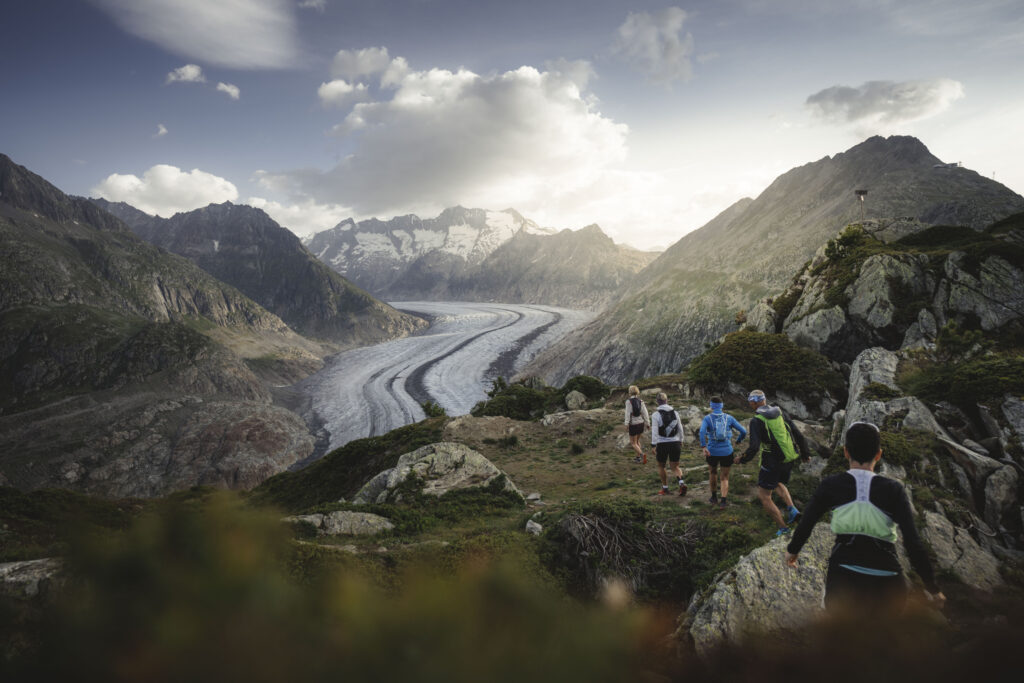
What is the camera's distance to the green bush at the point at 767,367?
25359 mm

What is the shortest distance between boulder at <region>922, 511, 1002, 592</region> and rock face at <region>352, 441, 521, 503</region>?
36.1 ft

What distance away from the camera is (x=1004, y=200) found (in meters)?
60.7

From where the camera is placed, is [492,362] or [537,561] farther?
[492,362]

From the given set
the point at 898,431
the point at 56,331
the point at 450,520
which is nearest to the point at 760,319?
the point at 898,431

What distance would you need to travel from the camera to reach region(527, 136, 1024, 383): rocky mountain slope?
67.6 m

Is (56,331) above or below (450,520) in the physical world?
above

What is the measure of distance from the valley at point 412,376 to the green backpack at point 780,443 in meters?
68.7

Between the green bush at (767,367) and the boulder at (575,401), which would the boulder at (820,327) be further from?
the boulder at (575,401)

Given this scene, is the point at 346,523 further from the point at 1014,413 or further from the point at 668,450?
the point at 1014,413

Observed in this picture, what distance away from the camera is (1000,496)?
909 cm

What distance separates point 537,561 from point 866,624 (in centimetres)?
711

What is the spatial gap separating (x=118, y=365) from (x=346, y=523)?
443 ft

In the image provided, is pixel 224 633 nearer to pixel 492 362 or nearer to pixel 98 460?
pixel 98 460

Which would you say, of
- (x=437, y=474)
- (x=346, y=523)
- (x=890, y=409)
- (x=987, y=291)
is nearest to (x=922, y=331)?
(x=987, y=291)
